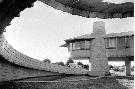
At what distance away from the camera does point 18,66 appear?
1725 cm

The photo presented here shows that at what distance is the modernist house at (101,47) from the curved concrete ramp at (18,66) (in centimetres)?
499

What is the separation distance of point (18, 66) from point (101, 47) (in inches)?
596

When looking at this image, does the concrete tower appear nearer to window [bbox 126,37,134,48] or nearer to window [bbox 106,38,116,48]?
window [bbox 106,38,116,48]

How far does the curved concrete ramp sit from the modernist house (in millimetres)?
4990

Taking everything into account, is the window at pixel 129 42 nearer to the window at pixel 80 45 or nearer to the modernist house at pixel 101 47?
the modernist house at pixel 101 47

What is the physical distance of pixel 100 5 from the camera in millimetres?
6586

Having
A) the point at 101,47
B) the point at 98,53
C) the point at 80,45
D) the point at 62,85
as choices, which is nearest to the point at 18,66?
the point at 62,85

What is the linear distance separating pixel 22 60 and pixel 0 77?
3.78 m

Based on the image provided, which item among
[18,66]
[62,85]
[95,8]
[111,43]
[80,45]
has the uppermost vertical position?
[111,43]

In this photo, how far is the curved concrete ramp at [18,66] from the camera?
12.4m

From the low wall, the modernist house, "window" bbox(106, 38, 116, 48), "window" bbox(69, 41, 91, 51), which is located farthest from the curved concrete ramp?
"window" bbox(106, 38, 116, 48)

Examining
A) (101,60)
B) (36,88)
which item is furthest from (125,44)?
(36,88)

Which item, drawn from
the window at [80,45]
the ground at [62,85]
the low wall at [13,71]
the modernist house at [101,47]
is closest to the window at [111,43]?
the modernist house at [101,47]

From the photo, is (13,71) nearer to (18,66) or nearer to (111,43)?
(18,66)
